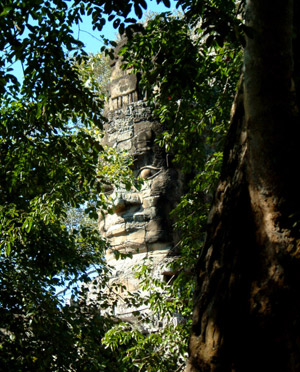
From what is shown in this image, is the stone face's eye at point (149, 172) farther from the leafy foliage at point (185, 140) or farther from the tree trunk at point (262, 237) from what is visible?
the tree trunk at point (262, 237)

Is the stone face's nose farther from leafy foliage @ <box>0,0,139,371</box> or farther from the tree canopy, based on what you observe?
leafy foliage @ <box>0,0,139,371</box>

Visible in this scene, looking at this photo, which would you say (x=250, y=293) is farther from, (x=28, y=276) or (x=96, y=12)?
(x=28, y=276)

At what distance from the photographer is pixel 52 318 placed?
15.9 feet

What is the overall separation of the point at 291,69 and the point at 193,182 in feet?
9.63

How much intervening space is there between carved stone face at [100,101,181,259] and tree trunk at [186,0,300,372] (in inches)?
231

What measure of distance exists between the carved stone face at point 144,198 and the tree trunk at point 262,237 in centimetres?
587

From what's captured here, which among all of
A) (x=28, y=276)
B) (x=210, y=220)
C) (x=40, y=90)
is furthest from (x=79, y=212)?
(x=210, y=220)

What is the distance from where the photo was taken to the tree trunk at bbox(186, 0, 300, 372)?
2.23m

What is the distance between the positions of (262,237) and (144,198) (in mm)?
6353

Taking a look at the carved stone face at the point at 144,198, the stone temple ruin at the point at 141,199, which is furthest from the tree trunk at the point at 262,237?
the carved stone face at the point at 144,198

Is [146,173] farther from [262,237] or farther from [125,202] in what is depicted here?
[262,237]

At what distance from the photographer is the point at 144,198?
8719 mm

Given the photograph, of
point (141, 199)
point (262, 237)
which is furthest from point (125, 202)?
point (262, 237)

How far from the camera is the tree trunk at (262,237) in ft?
7.32
